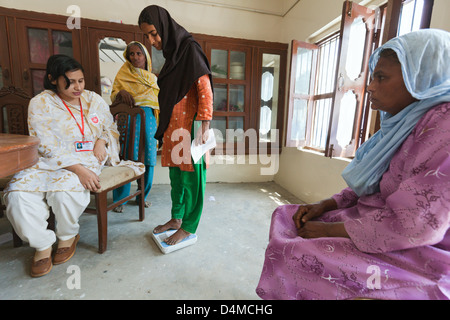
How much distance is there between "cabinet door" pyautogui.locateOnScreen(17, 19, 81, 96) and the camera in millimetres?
2414

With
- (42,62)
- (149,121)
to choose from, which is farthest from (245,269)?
(42,62)

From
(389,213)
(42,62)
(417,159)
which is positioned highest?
(42,62)

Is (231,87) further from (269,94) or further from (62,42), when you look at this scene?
(62,42)

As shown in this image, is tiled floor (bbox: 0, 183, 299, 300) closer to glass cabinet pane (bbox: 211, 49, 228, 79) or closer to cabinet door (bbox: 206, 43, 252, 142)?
cabinet door (bbox: 206, 43, 252, 142)

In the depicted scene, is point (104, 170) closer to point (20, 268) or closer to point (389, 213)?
point (20, 268)

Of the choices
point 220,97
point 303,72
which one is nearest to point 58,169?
point 220,97

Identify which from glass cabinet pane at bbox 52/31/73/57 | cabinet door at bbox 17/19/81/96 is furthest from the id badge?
glass cabinet pane at bbox 52/31/73/57

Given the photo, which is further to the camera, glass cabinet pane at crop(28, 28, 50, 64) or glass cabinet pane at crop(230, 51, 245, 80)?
glass cabinet pane at crop(230, 51, 245, 80)

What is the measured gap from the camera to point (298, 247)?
68 cm

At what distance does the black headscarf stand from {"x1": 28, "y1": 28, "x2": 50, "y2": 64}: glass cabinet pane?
79.2 inches

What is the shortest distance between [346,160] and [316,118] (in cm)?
99

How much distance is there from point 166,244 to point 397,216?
1423mm

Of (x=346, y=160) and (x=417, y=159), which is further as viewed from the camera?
(x=346, y=160)

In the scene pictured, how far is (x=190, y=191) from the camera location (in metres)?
1.56
